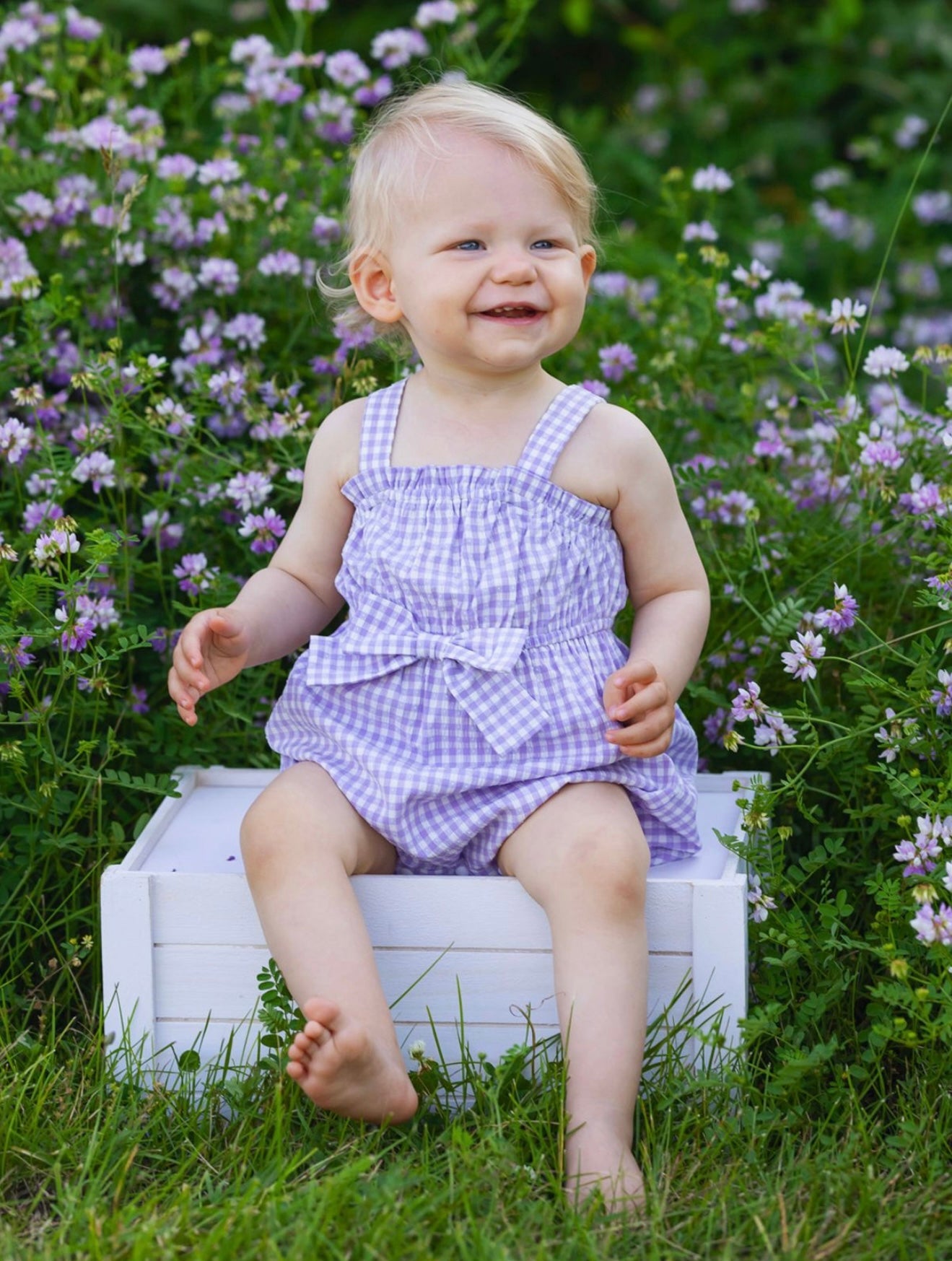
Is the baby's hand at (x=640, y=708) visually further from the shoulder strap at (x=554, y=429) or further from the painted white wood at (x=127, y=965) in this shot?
the painted white wood at (x=127, y=965)

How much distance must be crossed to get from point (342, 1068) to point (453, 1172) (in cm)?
17

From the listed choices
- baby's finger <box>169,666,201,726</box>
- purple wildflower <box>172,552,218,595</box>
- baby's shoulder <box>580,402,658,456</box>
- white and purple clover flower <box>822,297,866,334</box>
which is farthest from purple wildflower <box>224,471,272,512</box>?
white and purple clover flower <box>822,297,866,334</box>

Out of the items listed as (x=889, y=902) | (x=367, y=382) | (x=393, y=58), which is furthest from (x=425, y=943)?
(x=393, y=58)

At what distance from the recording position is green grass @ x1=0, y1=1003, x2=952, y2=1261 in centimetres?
165

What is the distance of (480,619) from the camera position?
6.73 feet

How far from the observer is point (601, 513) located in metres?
2.10

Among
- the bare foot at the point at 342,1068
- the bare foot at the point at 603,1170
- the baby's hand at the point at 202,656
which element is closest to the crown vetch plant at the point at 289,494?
the baby's hand at the point at 202,656

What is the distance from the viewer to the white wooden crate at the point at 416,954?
1946 millimetres

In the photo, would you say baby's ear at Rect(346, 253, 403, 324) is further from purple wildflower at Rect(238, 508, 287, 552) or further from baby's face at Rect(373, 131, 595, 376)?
purple wildflower at Rect(238, 508, 287, 552)

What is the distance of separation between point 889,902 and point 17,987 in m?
1.14

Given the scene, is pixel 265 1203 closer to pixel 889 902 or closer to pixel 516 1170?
pixel 516 1170

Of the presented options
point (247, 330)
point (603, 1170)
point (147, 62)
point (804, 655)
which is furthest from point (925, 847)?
point (147, 62)

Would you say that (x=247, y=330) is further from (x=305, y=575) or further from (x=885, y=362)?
(x=885, y=362)

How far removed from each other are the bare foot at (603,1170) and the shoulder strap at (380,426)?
0.87 m
